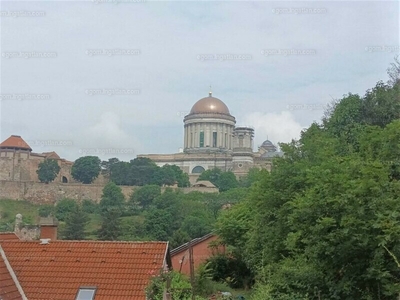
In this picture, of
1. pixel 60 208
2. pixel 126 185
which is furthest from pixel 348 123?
pixel 126 185

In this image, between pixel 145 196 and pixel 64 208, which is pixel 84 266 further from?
pixel 145 196

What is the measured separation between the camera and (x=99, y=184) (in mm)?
79688

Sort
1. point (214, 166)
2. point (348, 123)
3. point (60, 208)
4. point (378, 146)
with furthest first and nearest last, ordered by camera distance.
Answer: point (214, 166)
point (60, 208)
point (348, 123)
point (378, 146)

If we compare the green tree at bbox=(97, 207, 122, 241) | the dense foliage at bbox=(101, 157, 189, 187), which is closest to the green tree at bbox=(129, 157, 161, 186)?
the dense foliage at bbox=(101, 157, 189, 187)

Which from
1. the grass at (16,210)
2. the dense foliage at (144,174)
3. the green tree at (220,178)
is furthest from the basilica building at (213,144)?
the grass at (16,210)

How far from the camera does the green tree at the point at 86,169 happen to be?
269ft

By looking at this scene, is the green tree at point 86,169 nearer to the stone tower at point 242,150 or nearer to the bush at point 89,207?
the bush at point 89,207

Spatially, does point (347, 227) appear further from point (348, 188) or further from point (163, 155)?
point (163, 155)

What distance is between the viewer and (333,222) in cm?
1074

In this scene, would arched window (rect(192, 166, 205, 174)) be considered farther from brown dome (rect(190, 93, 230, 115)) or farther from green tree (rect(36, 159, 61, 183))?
green tree (rect(36, 159, 61, 183))

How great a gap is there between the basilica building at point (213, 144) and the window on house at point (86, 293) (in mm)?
78213

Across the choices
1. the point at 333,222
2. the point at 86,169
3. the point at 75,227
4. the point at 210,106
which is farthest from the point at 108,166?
the point at 333,222

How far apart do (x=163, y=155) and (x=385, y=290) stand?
86962 mm

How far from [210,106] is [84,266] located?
8238cm
